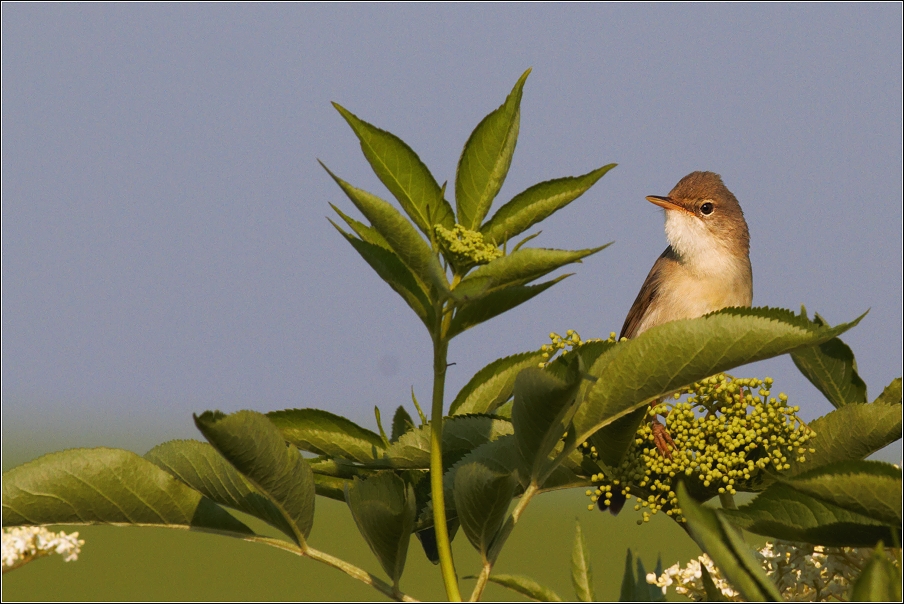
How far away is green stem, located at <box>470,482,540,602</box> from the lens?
2459mm

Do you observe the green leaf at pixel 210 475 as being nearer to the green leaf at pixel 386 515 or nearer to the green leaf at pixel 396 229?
the green leaf at pixel 386 515

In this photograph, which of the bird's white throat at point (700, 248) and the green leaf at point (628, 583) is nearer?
the green leaf at point (628, 583)

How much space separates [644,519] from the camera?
2840 mm

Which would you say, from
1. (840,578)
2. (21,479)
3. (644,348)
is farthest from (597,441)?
(21,479)

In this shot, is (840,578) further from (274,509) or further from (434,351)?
(274,509)

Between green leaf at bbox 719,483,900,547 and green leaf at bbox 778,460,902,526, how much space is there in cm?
19

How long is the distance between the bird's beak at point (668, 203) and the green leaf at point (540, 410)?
20.0 feet

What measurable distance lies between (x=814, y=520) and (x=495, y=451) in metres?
0.92


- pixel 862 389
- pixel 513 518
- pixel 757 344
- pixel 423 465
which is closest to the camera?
pixel 757 344

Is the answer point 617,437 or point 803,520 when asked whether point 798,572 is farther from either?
point 617,437

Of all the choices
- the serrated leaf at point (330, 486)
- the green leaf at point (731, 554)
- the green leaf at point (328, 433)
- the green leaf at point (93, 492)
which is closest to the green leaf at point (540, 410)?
the green leaf at point (731, 554)

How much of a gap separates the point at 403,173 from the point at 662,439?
4.07 feet

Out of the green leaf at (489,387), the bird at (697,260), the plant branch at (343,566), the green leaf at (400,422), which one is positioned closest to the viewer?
the plant branch at (343,566)

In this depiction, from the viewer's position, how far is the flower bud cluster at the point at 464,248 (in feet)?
7.89
